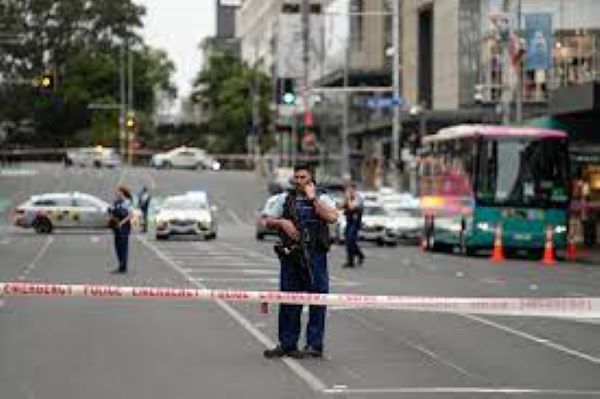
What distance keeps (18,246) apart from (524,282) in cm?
2026

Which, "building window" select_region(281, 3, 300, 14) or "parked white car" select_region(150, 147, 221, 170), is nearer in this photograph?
"building window" select_region(281, 3, 300, 14)

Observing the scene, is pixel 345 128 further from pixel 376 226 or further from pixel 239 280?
pixel 239 280

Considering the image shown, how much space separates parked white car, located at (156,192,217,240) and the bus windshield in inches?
522

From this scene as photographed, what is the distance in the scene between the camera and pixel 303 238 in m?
14.4

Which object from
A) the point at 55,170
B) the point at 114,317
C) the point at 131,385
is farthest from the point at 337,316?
the point at 55,170

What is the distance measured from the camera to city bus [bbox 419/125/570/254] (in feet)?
131

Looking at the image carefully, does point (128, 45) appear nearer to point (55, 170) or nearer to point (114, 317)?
point (55, 170)

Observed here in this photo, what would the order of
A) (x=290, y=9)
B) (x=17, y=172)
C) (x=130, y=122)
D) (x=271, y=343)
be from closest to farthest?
(x=271, y=343)
(x=130, y=122)
(x=17, y=172)
(x=290, y=9)

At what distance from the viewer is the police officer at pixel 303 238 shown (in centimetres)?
1441

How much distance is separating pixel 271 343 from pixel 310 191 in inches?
95.8

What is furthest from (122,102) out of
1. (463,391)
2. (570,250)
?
(463,391)

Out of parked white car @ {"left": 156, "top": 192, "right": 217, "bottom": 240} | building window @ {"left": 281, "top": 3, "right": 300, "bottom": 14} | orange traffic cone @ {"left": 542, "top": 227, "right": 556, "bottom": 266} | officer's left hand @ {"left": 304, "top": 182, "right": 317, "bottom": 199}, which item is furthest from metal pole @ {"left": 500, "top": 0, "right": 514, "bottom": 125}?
officer's left hand @ {"left": 304, "top": 182, "right": 317, "bottom": 199}

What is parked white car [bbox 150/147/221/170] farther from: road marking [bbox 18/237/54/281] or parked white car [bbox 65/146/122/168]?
road marking [bbox 18/237/54/281]

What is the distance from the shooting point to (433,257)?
4097 cm
